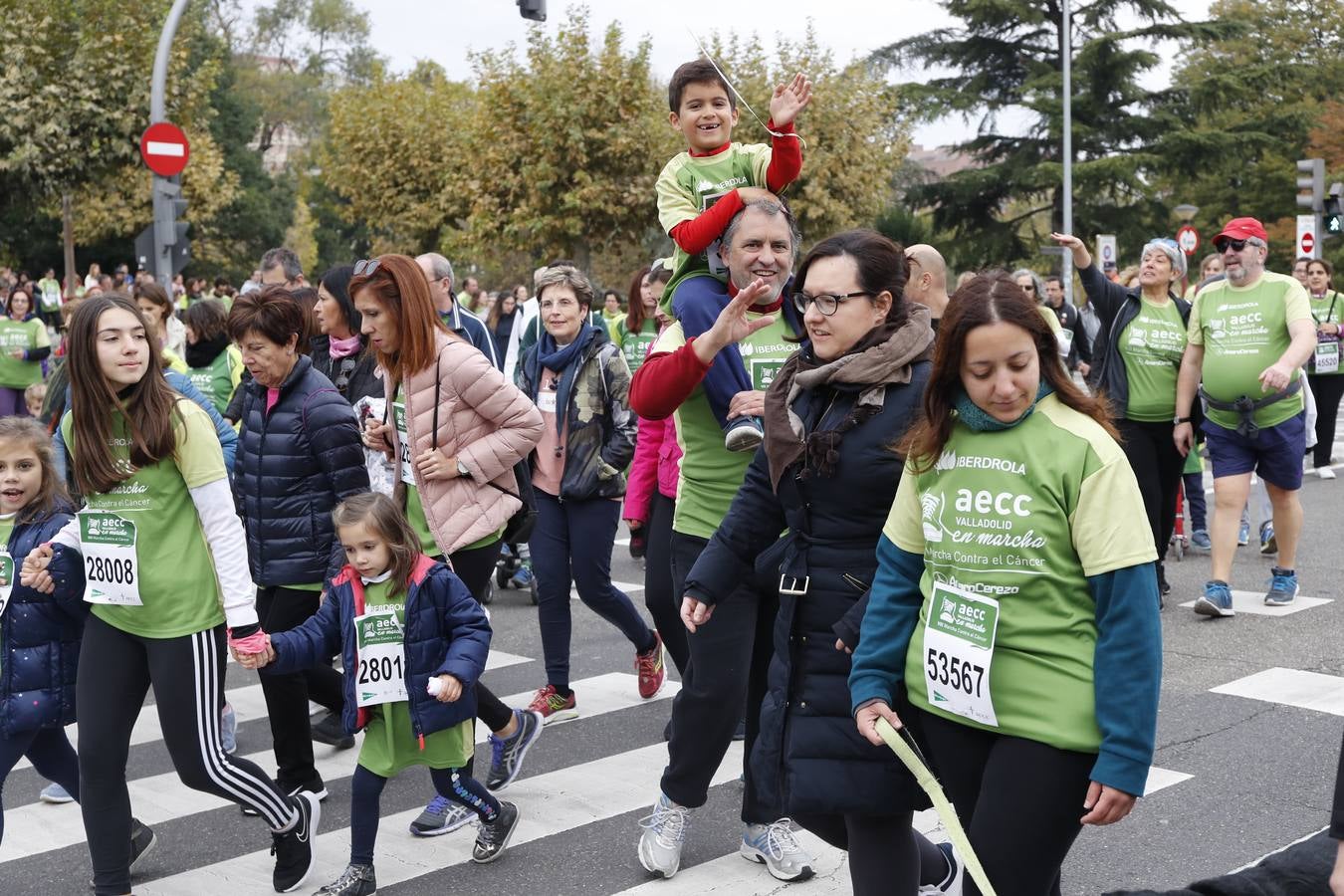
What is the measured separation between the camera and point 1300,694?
648 cm

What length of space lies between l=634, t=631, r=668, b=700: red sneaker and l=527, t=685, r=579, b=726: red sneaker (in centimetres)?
44

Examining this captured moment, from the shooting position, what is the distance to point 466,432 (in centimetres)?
532

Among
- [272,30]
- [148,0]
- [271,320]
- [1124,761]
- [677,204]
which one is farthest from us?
[272,30]

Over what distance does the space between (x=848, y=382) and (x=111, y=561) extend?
7.34 ft

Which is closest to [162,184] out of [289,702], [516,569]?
[516,569]

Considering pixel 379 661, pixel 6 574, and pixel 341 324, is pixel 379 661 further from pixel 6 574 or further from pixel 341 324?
pixel 341 324

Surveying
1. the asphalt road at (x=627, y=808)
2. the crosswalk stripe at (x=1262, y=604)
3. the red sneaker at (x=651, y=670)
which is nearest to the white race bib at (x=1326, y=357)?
the crosswalk stripe at (x=1262, y=604)

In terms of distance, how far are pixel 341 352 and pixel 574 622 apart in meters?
2.90

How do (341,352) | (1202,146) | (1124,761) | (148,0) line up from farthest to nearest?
(1202,146) → (148,0) → (341,352) → (1124,761)

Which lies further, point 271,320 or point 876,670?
point 271,320

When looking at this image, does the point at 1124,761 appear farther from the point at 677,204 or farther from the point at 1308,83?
the point at 1308,83

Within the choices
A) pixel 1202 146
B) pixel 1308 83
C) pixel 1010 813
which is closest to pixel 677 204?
pixel 1010 813

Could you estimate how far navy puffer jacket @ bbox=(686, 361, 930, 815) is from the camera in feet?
10.7

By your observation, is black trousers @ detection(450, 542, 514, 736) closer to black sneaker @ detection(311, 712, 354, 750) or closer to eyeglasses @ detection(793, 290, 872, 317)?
black sneaker @ detection(311, 712, 354, 750)
